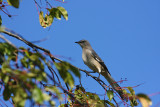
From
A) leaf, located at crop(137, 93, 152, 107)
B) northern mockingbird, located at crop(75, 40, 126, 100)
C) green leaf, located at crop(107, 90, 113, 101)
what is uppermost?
northern mockingbird, located at crop(75, 40, 126, 100)

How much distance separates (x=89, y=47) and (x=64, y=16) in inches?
165

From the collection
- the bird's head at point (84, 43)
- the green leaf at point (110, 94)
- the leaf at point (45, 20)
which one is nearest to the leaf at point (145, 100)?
the green leaf at point (110, 94)

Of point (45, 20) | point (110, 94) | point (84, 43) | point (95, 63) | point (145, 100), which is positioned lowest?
point (145, 100)

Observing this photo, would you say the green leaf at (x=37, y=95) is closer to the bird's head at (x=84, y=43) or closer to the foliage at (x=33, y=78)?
the foliage at (x=33, y=78)

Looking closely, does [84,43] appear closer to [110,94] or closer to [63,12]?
[63,12]

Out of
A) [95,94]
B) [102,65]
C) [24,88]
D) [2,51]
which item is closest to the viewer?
[24,88]

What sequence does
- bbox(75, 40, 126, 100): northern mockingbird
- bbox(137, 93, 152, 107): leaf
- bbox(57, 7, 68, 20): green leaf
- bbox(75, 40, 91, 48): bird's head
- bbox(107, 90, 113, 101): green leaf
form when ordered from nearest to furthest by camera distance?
bbox(137, 93, 152, 107): leaf, bbox(107, 90, 113, 101): green leaf, bbox(57, 7, 68, 20): green leaf, bbox(75, 40, 126, 100): northern mockingbird, bbox(75, 40, 91, 48): bird's head

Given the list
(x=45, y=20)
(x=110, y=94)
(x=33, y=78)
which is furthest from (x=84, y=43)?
(x=33, y=78)

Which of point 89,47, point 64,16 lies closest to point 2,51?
point 64,16

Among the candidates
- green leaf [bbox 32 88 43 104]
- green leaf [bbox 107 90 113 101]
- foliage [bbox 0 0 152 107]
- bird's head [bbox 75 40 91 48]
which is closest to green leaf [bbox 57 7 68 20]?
foliage [bbox 0 0 152 107]

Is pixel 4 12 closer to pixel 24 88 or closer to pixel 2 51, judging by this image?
pixel 2 51

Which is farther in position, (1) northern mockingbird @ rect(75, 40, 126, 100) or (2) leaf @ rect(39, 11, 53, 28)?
(1) northern mockingbird @ rect(75, 40, 126, 100)

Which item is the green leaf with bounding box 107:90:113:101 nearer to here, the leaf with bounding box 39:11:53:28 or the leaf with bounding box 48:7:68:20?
the leaf with bounding box 48:7:68:20

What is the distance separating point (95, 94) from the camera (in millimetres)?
4059
